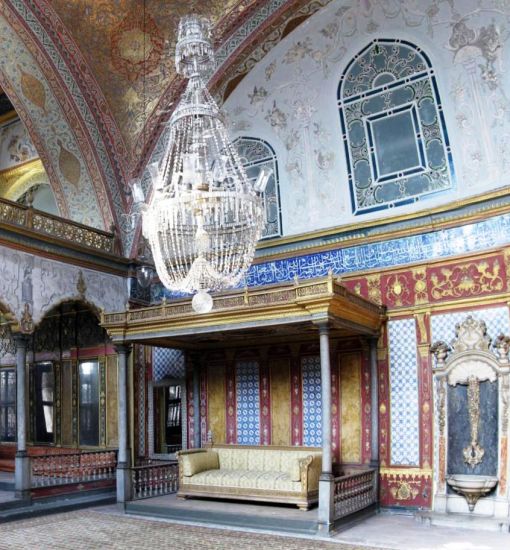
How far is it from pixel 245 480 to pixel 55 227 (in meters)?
4.50

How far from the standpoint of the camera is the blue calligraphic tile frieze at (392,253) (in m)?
8.30

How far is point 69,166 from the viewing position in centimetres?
1108

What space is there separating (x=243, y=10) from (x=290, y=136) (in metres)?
1.91

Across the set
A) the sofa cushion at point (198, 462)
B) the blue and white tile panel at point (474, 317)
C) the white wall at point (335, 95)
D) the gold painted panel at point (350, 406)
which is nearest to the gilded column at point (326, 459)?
the gold painted panel at point (350, 406)

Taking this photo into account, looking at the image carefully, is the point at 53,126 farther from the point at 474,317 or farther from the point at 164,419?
the point at 474,317

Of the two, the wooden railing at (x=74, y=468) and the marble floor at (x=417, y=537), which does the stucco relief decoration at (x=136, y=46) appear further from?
the marble floor at (x=417, y=537)

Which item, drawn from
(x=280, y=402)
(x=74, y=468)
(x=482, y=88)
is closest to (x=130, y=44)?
(x=482, y=88)

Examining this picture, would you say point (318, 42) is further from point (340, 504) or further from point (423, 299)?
point (340, 504)

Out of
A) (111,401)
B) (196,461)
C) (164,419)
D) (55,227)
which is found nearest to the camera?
(196,461)

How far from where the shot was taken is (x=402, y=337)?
8.87 m

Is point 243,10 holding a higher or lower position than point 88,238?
higher

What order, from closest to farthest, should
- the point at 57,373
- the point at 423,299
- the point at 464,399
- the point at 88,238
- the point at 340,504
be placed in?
the point at 340,504 → the point at 464,399 → the point at 423,299 → the point at 88,238 → the point at 57,373

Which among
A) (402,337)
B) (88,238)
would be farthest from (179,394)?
(402,337)

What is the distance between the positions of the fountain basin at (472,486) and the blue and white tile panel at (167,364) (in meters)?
4.70
